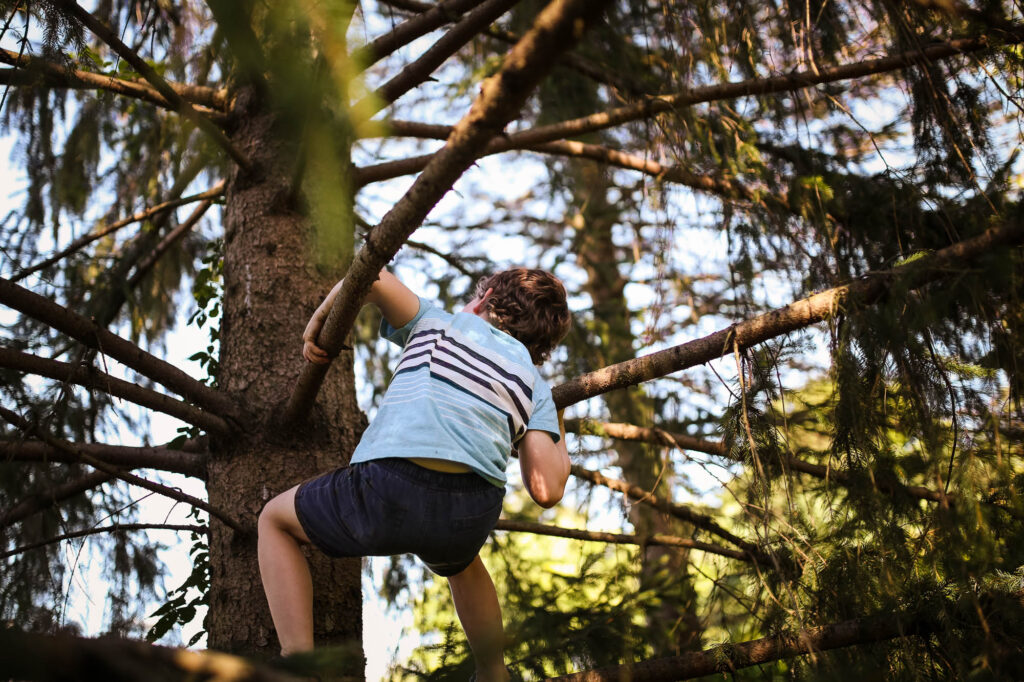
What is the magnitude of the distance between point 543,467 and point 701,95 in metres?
1.58

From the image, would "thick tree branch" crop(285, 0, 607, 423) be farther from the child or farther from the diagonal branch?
the diagonal branch

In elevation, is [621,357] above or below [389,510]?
above

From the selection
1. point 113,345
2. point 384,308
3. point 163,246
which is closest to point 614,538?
point 384,308

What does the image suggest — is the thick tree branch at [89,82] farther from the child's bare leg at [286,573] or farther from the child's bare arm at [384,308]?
the child's bare leg at [286,573]

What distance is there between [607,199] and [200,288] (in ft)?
14.9

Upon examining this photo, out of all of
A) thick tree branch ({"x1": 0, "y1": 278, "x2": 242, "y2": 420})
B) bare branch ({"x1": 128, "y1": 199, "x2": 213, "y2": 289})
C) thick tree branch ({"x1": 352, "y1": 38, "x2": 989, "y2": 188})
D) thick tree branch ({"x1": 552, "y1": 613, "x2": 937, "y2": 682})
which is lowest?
thick tree branch ({"x1": 552, "y1": 613, "x2": 937, "y2": 682})

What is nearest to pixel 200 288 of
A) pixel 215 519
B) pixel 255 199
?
pixel 255 199

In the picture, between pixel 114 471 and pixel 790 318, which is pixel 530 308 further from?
pixel 114 471

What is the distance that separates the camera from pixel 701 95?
2.93 m

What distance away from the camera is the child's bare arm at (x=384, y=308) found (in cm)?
209

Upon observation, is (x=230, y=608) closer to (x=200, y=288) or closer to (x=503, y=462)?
(x=503, y=462)

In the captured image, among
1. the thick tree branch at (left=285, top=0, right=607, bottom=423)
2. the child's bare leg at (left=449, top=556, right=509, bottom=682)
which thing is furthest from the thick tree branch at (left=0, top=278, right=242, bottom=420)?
the child's bare leg at (left=449, top=556, right=509, bottom=682)

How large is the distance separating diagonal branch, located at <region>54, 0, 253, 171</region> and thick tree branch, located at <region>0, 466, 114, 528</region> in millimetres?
1186

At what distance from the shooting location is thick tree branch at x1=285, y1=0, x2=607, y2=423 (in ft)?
3.65
